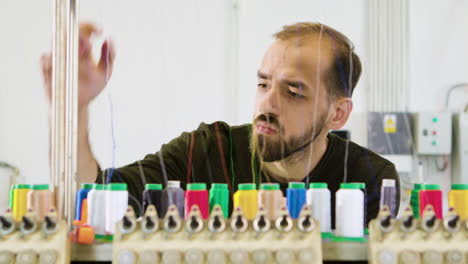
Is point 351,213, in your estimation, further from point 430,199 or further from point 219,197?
point 219,197

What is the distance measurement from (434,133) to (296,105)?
1462 mm

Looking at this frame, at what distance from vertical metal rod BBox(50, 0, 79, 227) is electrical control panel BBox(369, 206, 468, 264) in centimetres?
77

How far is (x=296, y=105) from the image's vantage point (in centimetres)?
228

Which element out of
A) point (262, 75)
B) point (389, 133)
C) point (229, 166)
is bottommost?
point (229, 166)

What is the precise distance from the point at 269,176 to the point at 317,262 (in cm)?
106

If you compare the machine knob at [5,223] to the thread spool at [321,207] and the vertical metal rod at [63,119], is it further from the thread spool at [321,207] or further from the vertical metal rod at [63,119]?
the thread spool at [321,207]

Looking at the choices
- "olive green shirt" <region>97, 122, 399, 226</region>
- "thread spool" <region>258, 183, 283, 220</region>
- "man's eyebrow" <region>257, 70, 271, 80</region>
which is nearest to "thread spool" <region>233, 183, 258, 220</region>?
"thread spool" <region>258, 183, 283, 220</region>

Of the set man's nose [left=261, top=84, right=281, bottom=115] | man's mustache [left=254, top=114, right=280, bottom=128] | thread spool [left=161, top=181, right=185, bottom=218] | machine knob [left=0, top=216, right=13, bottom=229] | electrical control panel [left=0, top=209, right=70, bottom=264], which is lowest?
electrical control panel [left=0, top=209, right=70, bottom=264]

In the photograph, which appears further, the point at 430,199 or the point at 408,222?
the point at 430,199

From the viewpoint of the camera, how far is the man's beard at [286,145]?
90.4 inches

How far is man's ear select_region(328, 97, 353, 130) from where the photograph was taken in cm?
236

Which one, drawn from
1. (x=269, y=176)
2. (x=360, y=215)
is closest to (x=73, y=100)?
(x=360, y=215)

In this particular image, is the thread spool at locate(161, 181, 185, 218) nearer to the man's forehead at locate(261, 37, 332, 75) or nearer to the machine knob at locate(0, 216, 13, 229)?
the machine knob at locate(0, 216, 13, 229)

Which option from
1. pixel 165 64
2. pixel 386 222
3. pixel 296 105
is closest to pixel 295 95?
pixel 296 105
